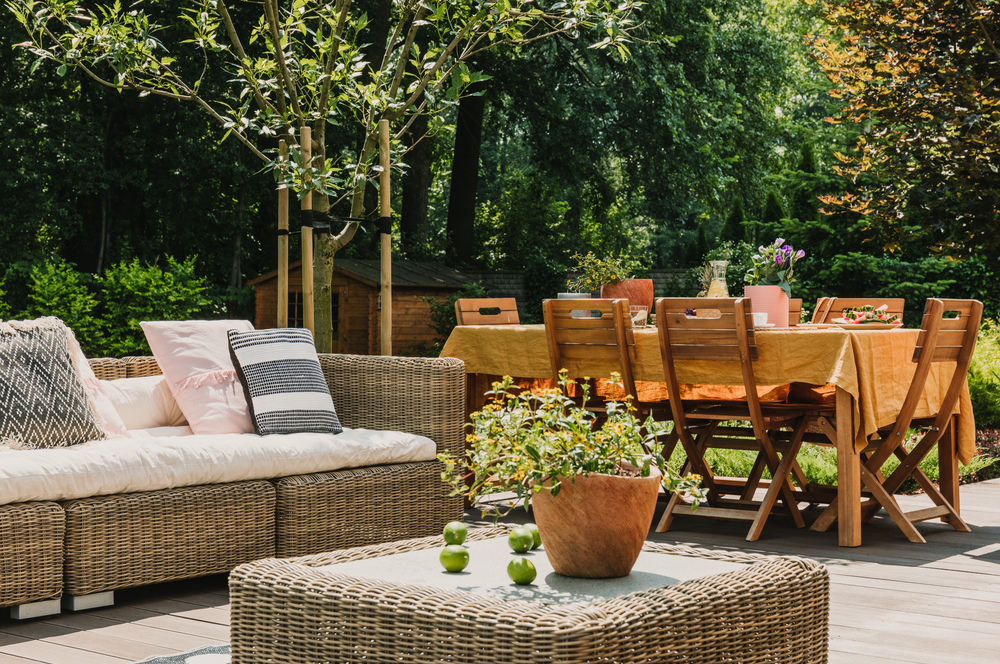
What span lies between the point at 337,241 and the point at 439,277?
28.2 feet

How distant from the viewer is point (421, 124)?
16.5 meters

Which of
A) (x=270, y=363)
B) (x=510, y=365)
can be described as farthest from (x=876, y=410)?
(x=270, y=363)

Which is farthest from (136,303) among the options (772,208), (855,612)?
(855,612)

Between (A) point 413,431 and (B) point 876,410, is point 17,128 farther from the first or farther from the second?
(B) point 876,410

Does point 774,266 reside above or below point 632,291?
above

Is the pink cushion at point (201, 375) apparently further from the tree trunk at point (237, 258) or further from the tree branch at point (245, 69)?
the tree trunk at point (237, 258)

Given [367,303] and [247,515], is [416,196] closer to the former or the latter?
[367,303]

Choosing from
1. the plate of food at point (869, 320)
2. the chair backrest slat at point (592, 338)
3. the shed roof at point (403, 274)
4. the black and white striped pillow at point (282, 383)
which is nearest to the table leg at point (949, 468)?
the plate of food at point (869, 320)

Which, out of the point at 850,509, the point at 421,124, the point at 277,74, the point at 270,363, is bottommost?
the point at 850,509

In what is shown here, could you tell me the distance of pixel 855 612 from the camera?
3.26 m

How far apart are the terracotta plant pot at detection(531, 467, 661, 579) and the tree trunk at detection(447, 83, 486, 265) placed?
14.6 metres

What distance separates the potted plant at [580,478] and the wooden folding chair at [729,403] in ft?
7.44

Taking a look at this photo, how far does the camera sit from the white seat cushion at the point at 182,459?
3107 mm

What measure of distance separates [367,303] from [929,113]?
8052 mm
